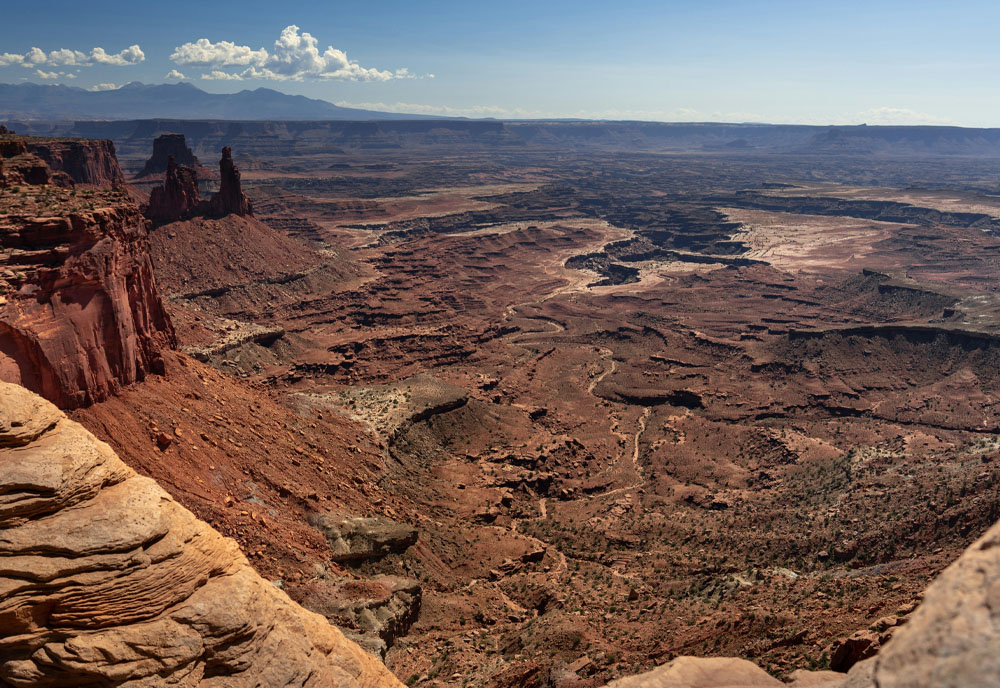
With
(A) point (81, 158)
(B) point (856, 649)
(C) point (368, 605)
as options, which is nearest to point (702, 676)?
(B) point (856, 649)

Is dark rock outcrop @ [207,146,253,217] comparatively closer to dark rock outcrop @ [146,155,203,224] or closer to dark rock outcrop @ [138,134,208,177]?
dark rock outcrop @ [146,155,203,224]

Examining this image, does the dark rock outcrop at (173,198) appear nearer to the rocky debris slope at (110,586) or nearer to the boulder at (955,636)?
the rocky debris slope at (110,586)

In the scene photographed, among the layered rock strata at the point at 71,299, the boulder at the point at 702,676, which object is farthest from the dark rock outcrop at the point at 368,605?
the layered rock strata at the point at 71,299

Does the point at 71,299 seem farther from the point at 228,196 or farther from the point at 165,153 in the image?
the point at 165,153

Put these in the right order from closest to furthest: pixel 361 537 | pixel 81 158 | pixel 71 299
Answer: pixel 71 299 → pixel 361 537 → pixel 81 158

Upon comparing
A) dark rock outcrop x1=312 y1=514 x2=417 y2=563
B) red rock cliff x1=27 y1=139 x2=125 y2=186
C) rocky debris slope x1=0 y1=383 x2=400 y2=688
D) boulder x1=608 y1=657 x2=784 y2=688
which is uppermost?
red rock cliff x1=27 y1=139 x2=125 y2=186

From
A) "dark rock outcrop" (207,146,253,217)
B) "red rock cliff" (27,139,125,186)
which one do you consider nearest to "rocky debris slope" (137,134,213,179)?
"red rock cliff" (27,139,125,186)
